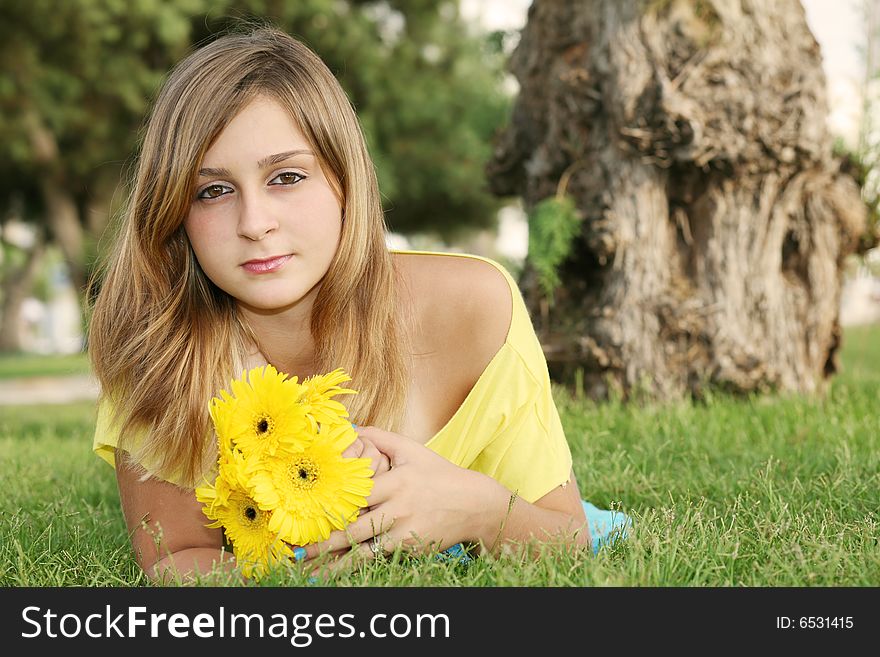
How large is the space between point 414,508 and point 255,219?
2.51ft

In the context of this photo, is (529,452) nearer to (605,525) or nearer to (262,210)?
(605,525)

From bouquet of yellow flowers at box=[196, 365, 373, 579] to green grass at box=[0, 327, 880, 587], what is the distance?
0.51 feet

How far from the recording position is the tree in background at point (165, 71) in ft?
37.4

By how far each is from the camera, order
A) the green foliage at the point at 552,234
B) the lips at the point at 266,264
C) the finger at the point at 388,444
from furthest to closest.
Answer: the green foliage at the point at 552,234 < the lips at the point at 266,264 < the finger at the point at 388,444

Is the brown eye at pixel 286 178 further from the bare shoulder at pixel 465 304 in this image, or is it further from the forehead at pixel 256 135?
the bare shoulder at pixel 465 304

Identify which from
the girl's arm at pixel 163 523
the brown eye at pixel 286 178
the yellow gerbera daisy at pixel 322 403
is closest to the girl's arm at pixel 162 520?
the girl's arm at pixel 163 523

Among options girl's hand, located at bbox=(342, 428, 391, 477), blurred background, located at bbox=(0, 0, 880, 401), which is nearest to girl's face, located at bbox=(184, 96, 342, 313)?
girl's hand, located at bbox=(342, 428, 391, 477)

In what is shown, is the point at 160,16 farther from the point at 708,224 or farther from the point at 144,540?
the point at 144,540

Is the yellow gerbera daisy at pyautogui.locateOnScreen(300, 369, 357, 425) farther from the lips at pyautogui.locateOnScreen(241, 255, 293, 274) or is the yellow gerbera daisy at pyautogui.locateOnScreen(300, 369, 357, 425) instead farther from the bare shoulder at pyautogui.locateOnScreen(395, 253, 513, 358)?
the bare shoulder at pyautogui.locateOnScreen(395, 253, 513, 358)

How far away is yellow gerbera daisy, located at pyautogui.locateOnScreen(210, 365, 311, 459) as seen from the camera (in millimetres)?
1871

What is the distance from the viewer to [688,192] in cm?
456

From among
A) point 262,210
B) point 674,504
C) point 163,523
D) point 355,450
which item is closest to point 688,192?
point 674,504

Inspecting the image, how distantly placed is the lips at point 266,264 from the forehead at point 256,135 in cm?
24
